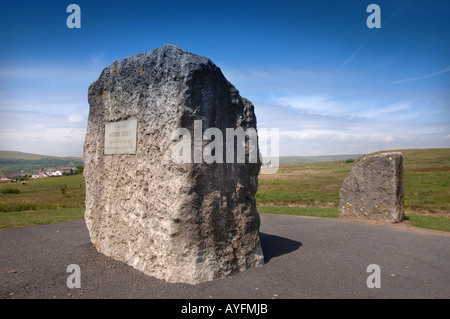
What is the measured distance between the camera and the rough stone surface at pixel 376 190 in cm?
1210

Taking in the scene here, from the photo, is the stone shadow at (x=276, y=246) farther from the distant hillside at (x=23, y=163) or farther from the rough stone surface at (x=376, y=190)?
the distant hillside at (x=23, y=163)

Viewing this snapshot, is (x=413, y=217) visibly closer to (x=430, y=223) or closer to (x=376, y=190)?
(x=430, y=223)

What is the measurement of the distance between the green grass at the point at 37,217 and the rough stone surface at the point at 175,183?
6515 millimetres

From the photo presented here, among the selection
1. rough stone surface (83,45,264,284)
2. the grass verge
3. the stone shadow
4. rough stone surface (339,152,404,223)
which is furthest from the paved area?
rough stone surface (339,152,404,223)

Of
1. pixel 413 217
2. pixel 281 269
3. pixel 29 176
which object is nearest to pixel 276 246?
pixel 281 269

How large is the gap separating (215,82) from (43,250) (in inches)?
250

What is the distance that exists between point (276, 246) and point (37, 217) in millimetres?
11012

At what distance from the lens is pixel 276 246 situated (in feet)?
26.9
